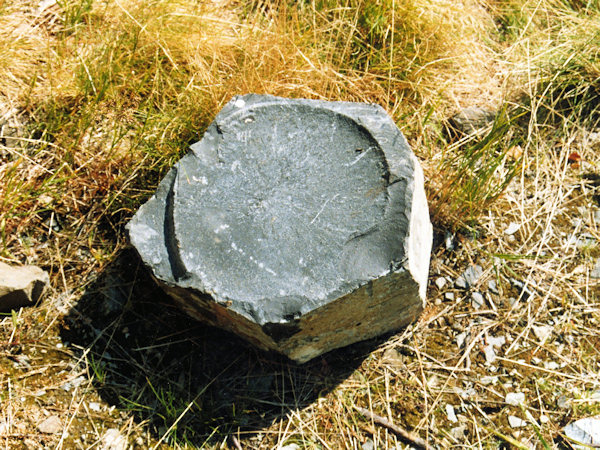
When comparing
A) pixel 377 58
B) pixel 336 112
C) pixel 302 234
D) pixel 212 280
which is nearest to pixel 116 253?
pixel 212 280

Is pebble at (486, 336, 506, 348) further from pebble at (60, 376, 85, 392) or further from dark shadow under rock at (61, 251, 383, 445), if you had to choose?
pebble at (60, 376, 85, 392)

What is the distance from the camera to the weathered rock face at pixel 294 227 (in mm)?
1997

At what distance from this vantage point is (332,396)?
2.32 meters

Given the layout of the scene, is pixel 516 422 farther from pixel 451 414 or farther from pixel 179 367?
pixel 179 367

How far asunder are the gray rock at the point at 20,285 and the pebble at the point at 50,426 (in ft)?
1.54

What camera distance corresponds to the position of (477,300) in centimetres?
256

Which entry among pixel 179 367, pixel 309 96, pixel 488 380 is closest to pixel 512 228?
pixel 488 380

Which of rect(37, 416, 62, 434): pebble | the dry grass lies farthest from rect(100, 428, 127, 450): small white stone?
rect(37, 416, 62, 434): pebble

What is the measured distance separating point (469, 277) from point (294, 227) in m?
0.92

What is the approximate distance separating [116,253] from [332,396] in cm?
105

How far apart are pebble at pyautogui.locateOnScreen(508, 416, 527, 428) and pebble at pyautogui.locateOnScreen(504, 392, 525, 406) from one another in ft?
0.18

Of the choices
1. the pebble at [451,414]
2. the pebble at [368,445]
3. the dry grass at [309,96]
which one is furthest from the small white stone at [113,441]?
the pebble at [451,414]

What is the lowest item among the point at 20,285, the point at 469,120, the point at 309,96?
the point at 20,285

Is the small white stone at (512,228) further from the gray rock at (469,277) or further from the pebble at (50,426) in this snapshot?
the pebble at (50,426)
